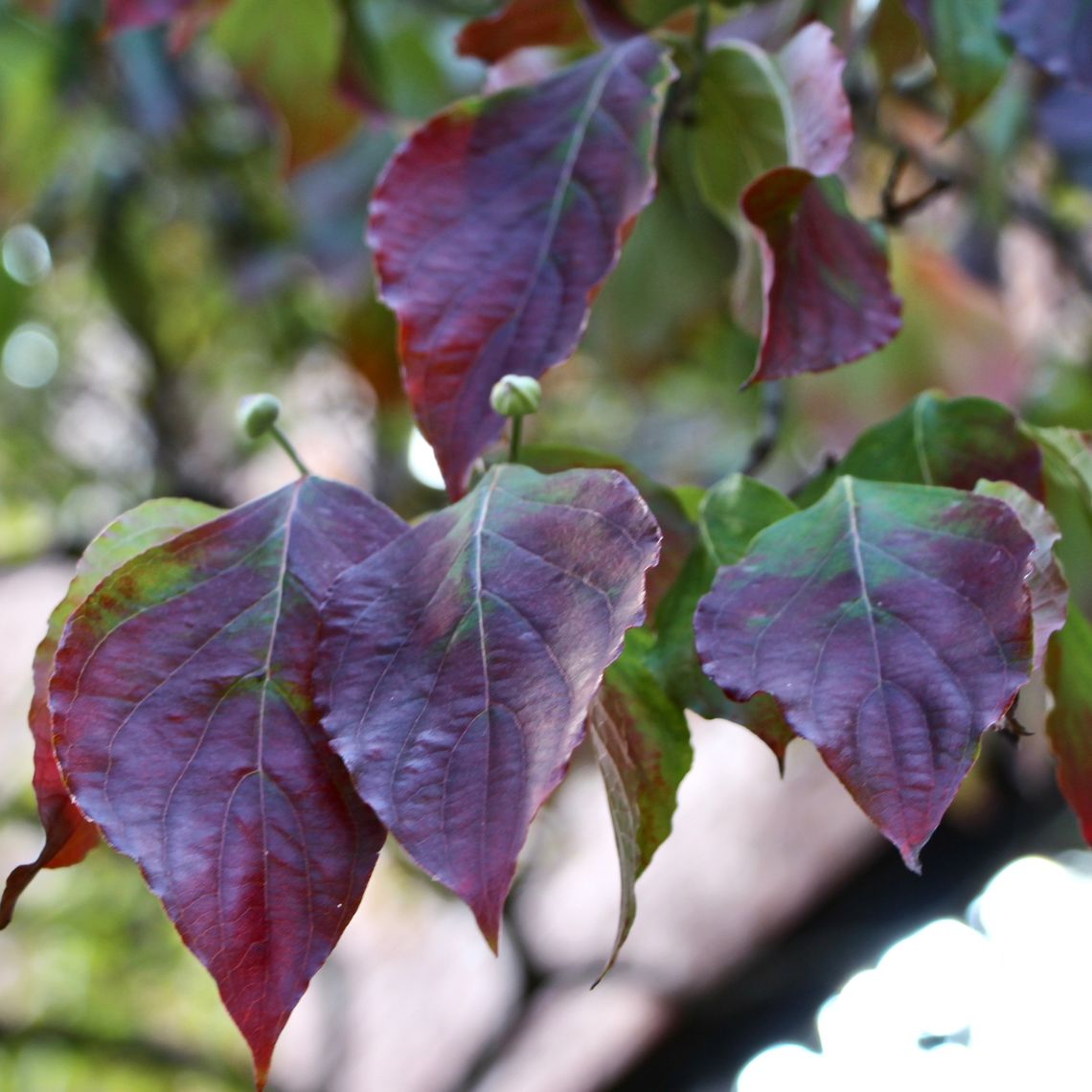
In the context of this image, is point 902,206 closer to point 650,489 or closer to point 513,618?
point 650,489

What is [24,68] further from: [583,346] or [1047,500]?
[1047,500]

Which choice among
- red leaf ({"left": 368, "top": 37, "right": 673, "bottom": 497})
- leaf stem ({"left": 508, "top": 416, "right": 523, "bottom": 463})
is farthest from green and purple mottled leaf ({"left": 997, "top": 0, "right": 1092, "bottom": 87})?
leaf stem ({"left": 508, "top": 416, "right": 523, "bottom": 463})

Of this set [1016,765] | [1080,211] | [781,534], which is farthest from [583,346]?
[1080,211]

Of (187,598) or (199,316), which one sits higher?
(187,598)

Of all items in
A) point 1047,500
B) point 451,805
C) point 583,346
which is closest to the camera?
point 451,805

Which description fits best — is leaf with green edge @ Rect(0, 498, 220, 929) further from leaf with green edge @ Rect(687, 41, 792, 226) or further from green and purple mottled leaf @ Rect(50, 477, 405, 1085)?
leaf with green edge @ Rect(687, 41, 792, 226)

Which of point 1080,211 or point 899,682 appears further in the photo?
point 1080,211

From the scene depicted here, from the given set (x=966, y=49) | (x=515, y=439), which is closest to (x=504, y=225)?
(x=515, y=439)
